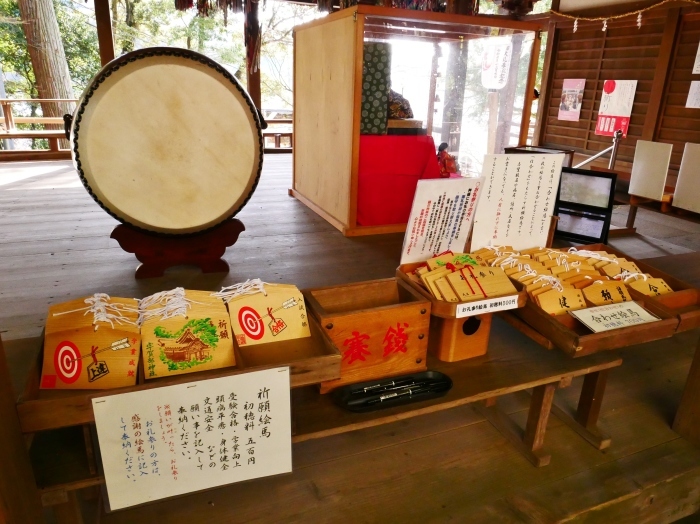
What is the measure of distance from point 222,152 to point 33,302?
124 cm

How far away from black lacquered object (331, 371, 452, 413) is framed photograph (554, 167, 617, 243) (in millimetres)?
2199

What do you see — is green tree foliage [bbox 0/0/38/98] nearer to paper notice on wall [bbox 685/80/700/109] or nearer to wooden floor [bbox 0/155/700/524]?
wooden floor [bbox 0/155/700/524]

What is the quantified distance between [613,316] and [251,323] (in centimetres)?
104

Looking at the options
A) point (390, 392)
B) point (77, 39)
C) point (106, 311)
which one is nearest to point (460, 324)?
point (390, 392)

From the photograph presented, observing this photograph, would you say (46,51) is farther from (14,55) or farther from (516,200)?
(516,200)

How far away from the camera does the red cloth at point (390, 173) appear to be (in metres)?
3.81

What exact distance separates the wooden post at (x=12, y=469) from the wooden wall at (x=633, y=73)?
258 inches

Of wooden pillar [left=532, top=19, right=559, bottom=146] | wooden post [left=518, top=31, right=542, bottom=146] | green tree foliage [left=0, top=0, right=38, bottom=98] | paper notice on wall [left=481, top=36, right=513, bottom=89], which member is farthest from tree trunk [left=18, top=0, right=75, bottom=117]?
wooden pillar [left=532, top=19, right=559, bottom=146]

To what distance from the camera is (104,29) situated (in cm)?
578

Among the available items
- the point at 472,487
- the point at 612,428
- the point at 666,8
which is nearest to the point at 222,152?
the point at 472,487

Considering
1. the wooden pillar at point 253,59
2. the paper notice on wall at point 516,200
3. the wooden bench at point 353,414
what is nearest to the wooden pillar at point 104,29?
the wooden pillar at point 253,59

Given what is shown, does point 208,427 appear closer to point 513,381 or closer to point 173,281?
point 513,381

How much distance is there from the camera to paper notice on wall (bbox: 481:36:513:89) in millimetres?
4172

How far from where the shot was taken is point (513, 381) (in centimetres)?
139
